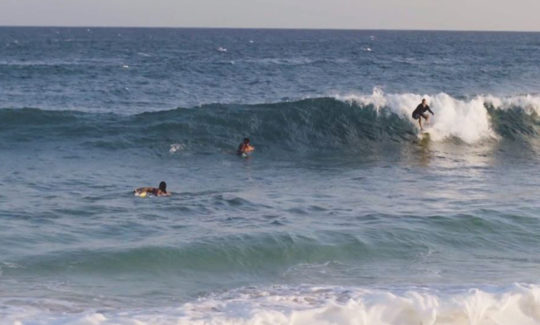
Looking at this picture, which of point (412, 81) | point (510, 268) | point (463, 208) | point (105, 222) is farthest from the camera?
point (412, 81)

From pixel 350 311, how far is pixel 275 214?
17.9 feet

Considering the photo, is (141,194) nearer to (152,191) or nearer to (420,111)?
(152,191)

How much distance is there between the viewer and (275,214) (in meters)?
13.8

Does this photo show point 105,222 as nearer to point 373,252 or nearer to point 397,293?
point 373,252

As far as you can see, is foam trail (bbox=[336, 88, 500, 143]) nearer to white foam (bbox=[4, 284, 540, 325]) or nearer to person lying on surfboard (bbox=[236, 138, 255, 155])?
person lying on surfboard (bbox=[236, 138, 255, 155])

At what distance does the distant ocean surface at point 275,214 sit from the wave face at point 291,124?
0.06m

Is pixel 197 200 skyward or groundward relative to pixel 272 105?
groundward

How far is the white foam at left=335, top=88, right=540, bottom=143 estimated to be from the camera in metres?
23.7

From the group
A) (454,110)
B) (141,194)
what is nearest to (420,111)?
(454,110)

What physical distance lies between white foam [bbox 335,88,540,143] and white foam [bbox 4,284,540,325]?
14746mm

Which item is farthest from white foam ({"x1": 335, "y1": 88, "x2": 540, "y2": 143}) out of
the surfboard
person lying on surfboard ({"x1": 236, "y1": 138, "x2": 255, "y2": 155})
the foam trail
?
the surfboard

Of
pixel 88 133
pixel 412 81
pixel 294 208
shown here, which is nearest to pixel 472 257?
pixel 294 208

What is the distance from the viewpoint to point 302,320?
823cm

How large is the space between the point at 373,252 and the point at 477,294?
2.86 m
